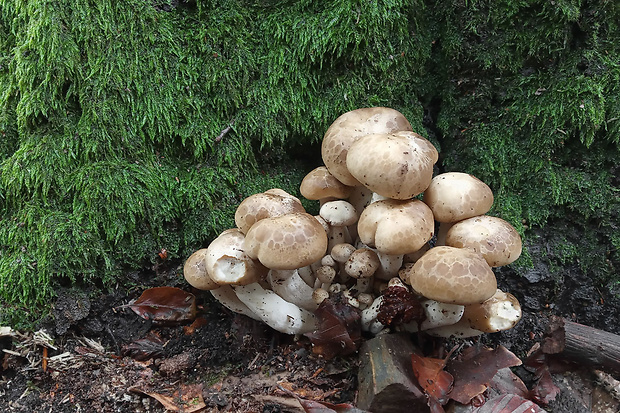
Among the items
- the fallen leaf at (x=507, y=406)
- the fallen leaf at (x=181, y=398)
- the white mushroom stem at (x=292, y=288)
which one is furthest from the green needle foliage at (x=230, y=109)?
the fallen leaf at (x=507, y=406)

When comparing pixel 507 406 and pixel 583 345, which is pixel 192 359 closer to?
pixel 507 406

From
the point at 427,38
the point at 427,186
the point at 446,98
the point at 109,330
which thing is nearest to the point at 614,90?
the point at 446,98

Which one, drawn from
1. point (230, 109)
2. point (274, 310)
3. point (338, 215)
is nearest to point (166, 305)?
point (274, 310)

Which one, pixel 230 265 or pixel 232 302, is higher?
pixel 230 265

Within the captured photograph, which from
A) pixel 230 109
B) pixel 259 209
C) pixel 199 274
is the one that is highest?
pixel 230 109

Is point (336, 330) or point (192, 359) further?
point (192, 359)

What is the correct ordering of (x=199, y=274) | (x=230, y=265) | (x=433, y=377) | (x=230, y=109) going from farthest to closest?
(x=230, y=109)
(x=199, y=274)
(x=230, y=265)
(x=433, y=377)

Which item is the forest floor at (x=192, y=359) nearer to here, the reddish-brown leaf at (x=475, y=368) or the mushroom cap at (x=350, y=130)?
the reddish-brown leaf at (x=475, y=368)

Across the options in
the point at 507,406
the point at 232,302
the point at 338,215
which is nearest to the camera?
the point at 507,406
